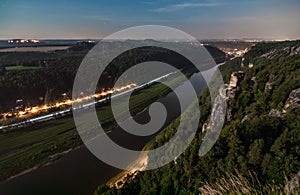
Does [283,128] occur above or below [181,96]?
above

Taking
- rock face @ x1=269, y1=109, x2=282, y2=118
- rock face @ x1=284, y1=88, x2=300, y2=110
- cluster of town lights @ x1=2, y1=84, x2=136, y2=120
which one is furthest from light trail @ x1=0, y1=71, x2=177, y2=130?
rock face @ x1=284, y1=88, x2=300, y2=110

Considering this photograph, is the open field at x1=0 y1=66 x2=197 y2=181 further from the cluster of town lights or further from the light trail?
the cluster of town lights

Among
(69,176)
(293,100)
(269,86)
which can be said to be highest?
(269,86)

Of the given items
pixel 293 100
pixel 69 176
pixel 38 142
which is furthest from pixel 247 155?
pixel 38 142

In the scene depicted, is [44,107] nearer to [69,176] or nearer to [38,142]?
[38,142]

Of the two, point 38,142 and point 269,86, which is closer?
point 269,86

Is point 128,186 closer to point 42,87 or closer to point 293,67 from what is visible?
point 293,67

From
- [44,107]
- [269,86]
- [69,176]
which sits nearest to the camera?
[69,176]

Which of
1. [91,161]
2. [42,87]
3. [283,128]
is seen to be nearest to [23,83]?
[42,87]

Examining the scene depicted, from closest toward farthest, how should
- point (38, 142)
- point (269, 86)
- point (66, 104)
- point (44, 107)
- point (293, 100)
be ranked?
point (293, 100) → point (269, 86) → point (38, 142) → point (44, 107) → point (66, 104)
